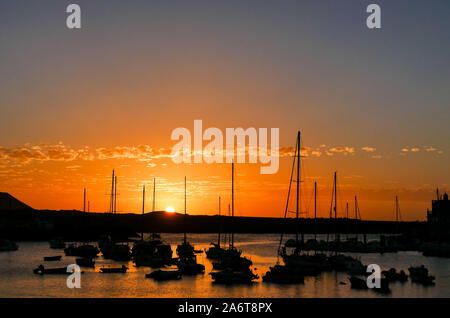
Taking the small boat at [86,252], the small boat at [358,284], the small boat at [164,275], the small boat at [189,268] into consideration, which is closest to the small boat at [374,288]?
the small boat at [358,284]

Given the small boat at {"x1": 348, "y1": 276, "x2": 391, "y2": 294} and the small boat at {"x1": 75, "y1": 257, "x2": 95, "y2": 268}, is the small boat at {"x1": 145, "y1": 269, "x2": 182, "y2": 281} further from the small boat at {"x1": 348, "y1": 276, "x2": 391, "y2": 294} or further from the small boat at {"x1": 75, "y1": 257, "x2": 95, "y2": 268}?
the small boat at {"x1": 348, "y1": 276, "x2": 391, "y2": 294}

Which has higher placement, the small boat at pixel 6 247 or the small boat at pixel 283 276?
the small boat at pixel 283 276

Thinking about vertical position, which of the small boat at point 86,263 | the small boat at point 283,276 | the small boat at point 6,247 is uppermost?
the small boat at point 283,276

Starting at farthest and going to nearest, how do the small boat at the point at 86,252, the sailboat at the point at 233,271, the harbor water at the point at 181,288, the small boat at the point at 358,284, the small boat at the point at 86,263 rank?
the small boat at the point at 86,252 < the small boat at the point at 86,263 < the sailboat at the point at 233,271 < the small boat at the point at 358,284 < the harbor water at the point at 181,288

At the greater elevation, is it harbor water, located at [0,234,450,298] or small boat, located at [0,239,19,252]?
harbor water, located at [0,234,450,298]

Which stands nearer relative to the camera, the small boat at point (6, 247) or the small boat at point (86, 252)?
the small boat at point (86, 252)

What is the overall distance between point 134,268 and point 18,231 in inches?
5145

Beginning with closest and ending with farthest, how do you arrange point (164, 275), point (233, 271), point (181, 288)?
point (181, 288) → point (164, 275) → point (233, 271)

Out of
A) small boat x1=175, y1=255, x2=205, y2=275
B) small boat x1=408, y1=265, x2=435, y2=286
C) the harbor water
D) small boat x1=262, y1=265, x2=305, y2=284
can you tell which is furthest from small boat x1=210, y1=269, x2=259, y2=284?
small boat x1=408, y1=265, x2=435, y2=286

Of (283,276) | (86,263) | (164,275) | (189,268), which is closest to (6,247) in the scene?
(86,263)

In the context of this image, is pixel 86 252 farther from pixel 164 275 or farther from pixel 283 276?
pixel 283 276

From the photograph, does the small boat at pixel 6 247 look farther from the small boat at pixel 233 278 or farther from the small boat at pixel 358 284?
the small boat at pixel 358 284

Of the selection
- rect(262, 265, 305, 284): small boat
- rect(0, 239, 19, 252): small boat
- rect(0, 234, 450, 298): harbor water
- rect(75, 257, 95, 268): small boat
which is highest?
rect(262, 265, 305, 284): small boat
